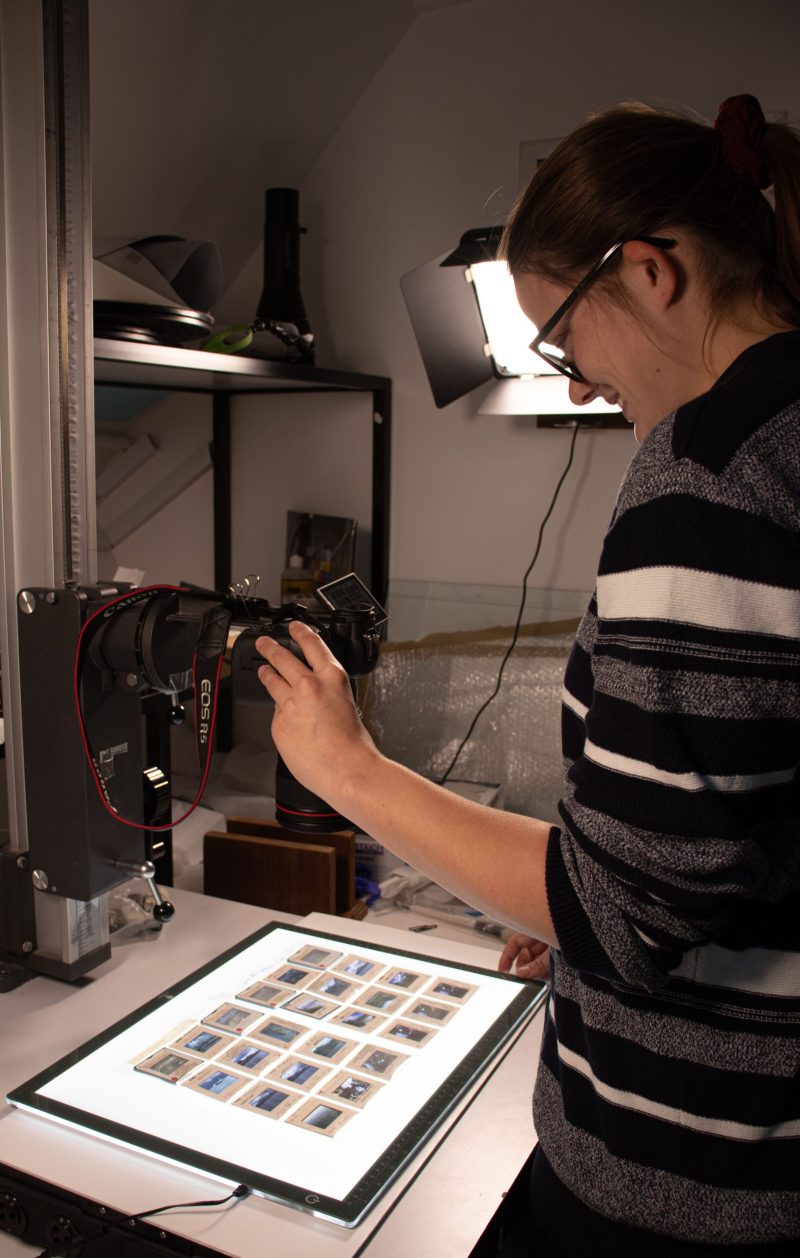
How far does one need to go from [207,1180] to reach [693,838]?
53 cm

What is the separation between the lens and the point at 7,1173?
88 centimetres

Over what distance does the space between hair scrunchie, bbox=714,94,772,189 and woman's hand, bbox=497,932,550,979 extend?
0.79 metres

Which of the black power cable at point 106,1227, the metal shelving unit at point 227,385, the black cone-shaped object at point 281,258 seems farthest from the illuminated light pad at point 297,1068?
the black cone-shaped object at point 281,258

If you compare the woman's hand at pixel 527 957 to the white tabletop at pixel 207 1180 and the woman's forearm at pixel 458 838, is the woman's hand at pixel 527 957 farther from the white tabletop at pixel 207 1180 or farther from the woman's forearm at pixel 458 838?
the woman's forearm at pixel 458 838

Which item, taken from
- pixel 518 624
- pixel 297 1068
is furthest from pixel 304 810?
pixel 518 624

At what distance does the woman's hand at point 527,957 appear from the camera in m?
1.17

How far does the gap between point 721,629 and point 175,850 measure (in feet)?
4.07

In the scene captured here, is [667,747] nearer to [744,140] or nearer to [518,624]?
[744,140]

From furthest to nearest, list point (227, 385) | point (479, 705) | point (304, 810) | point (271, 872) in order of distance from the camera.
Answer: point (227, 385) < point (479, 705) < point (271, 872) < point (304, 810)

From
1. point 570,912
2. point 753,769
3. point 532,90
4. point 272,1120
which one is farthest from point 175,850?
point 532,90

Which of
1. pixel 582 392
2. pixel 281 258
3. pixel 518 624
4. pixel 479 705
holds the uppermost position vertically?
pixel 281 258

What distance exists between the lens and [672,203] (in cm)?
69

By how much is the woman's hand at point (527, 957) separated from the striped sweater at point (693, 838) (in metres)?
0.40

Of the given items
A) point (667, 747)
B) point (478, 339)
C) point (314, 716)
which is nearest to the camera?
point (667, 747)
